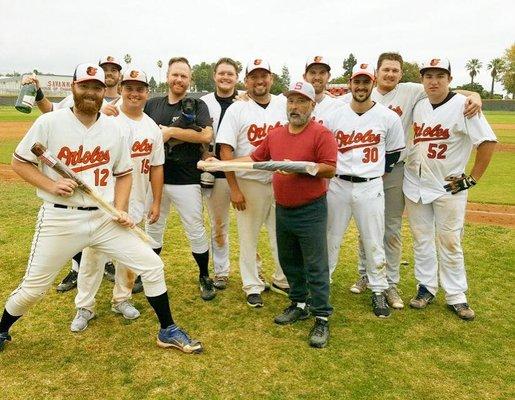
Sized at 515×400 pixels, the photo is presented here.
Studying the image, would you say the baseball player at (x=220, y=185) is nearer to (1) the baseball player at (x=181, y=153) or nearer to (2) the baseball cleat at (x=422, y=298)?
(1) the baseball player at (x=181, y=153)

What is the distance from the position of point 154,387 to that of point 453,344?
8.56 ft

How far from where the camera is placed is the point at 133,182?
445cm

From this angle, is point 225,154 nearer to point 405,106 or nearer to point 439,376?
point 405,106

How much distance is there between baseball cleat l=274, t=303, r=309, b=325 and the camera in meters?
4.38

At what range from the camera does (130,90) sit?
168 inches

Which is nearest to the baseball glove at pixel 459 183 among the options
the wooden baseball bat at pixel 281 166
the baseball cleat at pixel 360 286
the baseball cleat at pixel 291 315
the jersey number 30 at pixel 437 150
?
the jersey number 30 at pixel 437 150

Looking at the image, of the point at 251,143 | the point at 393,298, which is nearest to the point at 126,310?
the point at 251,143

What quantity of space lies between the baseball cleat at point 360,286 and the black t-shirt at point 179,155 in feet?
7.19

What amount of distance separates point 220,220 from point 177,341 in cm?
166

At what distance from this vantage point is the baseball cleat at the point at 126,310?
4.46 metres

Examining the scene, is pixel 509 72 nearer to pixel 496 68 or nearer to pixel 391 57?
pixel 496 68

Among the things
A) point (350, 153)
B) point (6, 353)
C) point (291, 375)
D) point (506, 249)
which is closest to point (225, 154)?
point (350, 153)

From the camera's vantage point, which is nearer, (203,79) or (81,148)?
(81,148)

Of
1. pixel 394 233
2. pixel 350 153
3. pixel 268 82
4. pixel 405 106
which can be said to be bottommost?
pixel 394 233
